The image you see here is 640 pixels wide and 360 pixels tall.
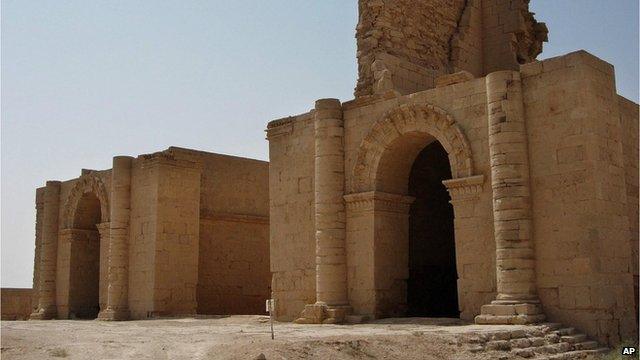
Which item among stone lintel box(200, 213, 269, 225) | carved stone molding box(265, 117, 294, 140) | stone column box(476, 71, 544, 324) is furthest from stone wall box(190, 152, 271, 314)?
stone column box(476, 71, 544, 324)

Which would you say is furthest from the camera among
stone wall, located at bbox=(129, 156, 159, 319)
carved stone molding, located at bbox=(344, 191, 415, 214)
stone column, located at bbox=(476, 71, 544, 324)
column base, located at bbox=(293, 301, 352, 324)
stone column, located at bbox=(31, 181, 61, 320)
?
stone column, located at bbox=(31, 181, 61, 320)

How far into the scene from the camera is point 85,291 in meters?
22.5

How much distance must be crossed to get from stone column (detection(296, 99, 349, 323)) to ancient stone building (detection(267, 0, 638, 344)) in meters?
0.03

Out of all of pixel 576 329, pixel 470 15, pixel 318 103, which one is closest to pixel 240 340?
pixel 576 329

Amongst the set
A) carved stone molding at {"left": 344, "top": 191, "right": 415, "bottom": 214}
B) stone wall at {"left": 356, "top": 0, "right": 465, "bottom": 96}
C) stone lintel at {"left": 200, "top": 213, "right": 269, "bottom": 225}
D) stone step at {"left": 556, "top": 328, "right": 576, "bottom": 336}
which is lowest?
stone step at {"left": 556, "top": 328, "right": 576, "bottom": 336}

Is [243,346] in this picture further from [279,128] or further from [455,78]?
[279,128]

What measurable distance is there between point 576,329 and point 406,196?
15.6 ft

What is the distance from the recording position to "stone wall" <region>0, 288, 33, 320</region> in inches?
1032

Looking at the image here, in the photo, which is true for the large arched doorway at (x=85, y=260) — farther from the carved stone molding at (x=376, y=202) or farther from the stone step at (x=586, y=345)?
the stone step at (x=586, y=345)

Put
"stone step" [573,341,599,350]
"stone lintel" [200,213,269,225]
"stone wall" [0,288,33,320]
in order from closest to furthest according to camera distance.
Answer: "stone step" [573,341,599,350]
"stone lintel" [200,213,269,225]
"stone wall" [0,288,33,320]

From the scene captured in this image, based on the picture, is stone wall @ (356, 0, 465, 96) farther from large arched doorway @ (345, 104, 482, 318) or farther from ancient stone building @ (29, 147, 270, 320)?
ancient stone building @ (29, 147, 270, 320)

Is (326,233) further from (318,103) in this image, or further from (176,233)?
(176,233)

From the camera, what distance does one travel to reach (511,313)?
11.8 metres

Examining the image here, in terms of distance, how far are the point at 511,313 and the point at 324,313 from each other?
409 cm
